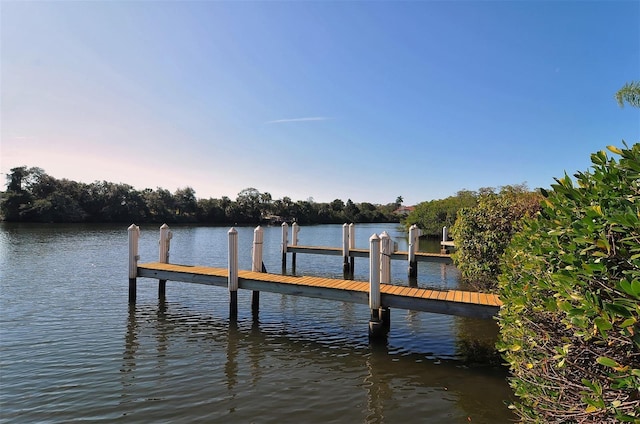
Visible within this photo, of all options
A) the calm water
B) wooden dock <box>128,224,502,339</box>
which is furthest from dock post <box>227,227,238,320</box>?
the calm water

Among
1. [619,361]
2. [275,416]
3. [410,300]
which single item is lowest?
[275,416]

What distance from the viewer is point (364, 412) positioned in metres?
5.50

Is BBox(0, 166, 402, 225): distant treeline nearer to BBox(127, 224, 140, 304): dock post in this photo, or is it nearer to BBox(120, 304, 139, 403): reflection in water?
BBox(127, 224, 140, 304): dock post

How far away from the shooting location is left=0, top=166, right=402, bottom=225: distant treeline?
55.3 meters

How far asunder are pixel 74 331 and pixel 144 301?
9.72 feet

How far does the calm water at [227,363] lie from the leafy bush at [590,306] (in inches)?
121

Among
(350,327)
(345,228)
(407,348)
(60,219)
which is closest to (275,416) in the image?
(407,348)

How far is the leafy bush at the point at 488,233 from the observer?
953cm

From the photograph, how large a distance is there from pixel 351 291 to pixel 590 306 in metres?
6.82

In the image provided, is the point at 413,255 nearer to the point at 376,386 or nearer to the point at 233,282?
the point at 233,282

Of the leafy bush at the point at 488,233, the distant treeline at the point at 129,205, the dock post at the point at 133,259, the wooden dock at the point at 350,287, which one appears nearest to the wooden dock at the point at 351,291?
the wooden dock at the point at 350,287

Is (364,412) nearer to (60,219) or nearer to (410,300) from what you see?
(410,300)

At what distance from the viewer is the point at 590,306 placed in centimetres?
203

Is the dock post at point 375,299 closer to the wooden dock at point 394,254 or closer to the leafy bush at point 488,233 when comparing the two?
the leafy bush at point 488,233
